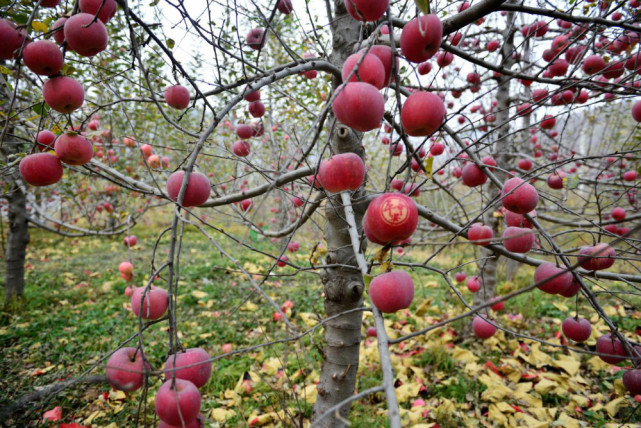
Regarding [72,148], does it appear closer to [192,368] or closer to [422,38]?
[192,368]

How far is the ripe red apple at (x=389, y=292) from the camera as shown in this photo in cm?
94

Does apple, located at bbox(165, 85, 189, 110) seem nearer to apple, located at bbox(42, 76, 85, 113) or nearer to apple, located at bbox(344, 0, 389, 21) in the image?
apple, located at bbox(42, 76, 85, 113)

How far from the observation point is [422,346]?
3488mm

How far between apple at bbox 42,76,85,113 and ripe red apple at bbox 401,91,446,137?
1067mm

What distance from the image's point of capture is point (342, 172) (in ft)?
3.66

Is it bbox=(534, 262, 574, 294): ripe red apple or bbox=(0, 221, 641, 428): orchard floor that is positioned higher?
bbox=(534, 262, 574, 294): ripe red apple

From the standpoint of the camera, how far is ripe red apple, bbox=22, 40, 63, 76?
1.00m

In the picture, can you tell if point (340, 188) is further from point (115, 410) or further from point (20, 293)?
point (20, 293)

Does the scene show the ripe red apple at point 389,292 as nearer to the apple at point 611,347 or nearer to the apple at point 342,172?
the apple at point 342,172

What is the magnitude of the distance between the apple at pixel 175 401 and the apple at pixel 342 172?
717 millimetres

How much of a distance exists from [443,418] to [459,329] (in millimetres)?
1601

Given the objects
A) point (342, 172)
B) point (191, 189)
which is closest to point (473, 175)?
point (342, 172)

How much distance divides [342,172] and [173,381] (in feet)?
2.48

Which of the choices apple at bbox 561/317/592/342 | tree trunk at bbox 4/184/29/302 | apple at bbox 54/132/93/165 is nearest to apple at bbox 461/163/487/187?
apple at bbox 561/317/592/342
